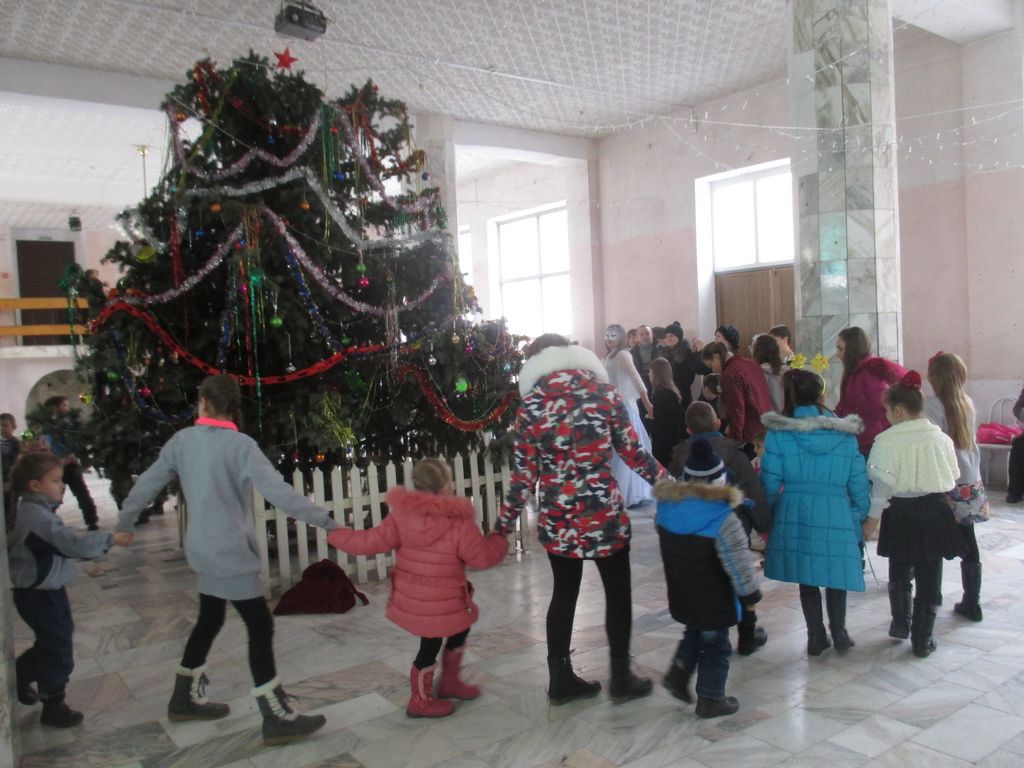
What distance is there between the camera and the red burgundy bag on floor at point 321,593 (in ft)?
16.2

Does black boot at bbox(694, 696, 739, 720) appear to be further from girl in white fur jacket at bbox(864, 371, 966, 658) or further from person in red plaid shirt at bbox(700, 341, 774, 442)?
person in red plaid shirt at bbox(700, 341, 774, 442)

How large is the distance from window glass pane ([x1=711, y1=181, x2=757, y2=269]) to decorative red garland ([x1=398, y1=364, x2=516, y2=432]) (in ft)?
22.4

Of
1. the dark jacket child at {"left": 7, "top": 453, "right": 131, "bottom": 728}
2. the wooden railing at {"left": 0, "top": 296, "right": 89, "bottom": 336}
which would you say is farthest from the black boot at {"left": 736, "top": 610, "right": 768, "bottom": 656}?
the wooden railing at {"left": 0, "top": 296, "right": 89, "bottom": 336}

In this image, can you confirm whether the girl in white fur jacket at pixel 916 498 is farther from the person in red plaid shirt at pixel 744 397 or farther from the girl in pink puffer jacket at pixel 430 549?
the girl in pink puffer jacket at pixel 430 549

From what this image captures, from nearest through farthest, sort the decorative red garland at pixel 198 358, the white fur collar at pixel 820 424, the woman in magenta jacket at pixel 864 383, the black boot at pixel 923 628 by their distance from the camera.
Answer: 1. the white fur collar at pixel 820 424
2. the black boot at pixel 923 628
3. the woman in magenta jacket at pixel 864 383
4. the decorative red garland at pixel 198 358

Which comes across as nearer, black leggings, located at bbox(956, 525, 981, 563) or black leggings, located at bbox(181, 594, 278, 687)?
black leggings, located at bbox(181, 594, 278, 687)

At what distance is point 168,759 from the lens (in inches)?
126

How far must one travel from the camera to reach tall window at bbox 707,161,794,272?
1119 centimetres

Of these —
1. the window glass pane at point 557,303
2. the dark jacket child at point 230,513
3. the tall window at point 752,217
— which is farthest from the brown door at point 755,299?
the dark jacket child at point 230,513

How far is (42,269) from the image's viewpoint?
1742 centimetres

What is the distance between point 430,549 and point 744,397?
10.5ft

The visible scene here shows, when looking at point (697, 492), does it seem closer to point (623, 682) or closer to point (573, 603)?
point (573, 603)

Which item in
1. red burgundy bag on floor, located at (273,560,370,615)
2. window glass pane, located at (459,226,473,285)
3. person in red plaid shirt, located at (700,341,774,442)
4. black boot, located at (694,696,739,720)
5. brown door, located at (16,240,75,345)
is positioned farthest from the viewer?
window glass pane, located at (459,226,473,285)

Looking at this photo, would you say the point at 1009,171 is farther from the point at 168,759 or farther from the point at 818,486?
the point at 168,759
